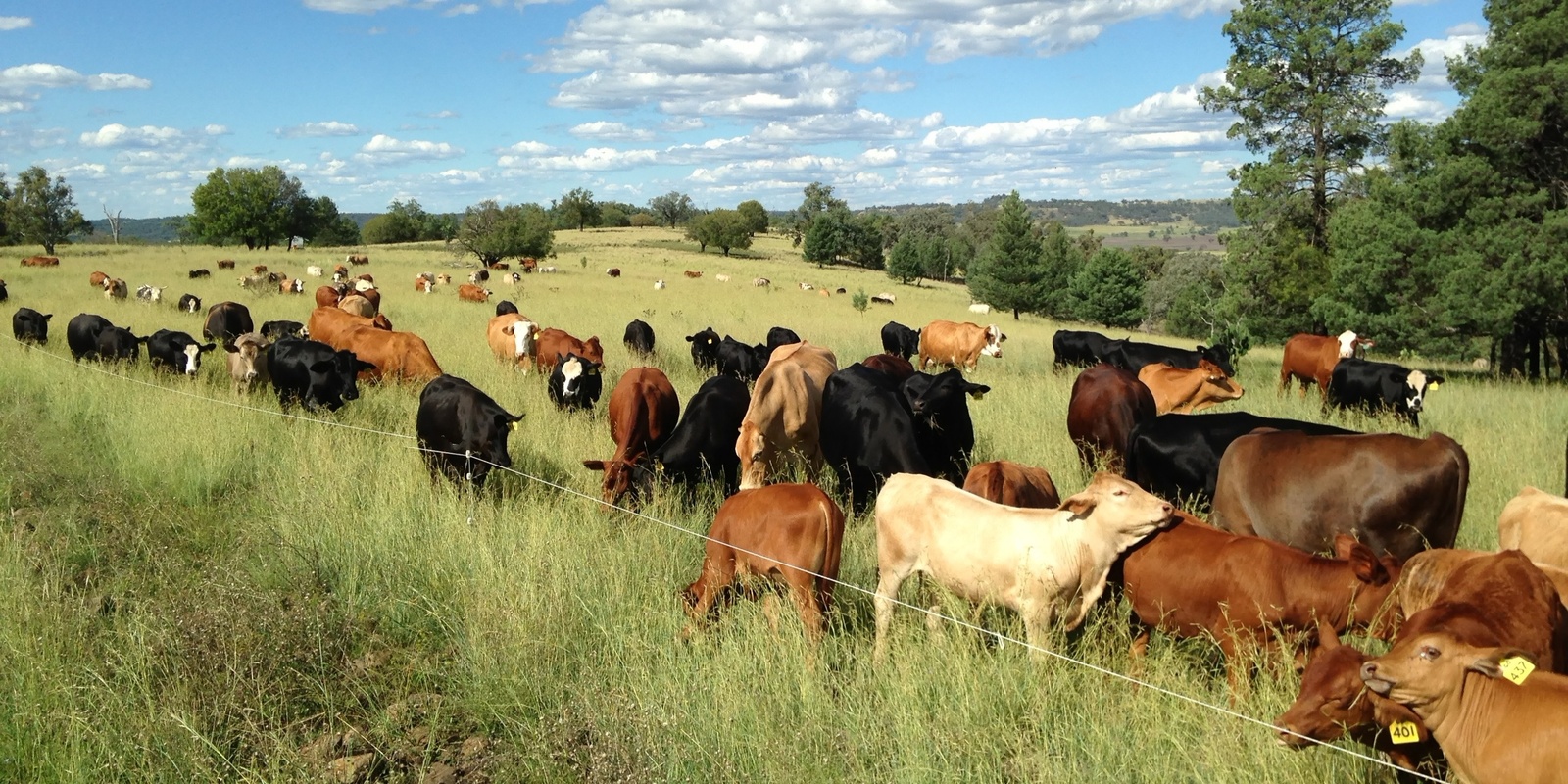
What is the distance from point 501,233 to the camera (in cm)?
5409

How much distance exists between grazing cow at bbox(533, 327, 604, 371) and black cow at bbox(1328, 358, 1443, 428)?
1062cm

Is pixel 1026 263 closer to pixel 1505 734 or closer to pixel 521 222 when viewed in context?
pixel 521 222

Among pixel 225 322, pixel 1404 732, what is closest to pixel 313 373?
pixel 225 322

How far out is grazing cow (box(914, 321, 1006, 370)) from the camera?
21.7m

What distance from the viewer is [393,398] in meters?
13.3

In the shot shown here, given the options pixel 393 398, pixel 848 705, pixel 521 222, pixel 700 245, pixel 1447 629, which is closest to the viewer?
pixel 1447 629

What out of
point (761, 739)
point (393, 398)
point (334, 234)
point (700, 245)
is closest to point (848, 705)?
point (761, 739)

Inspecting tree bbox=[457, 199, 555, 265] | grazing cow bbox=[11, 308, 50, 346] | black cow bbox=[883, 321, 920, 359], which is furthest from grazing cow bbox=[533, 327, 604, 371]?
tree bbox=[457, 199, 555, 265]

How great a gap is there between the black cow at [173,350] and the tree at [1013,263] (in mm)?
47975

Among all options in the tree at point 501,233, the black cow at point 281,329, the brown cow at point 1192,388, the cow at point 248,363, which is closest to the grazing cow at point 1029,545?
the brown cow at point 1192,388

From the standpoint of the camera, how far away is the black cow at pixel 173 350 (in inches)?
584

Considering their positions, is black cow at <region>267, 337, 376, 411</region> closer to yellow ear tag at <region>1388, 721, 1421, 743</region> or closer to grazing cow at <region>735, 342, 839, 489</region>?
grazing cow at <region>735, 342, 839, 489</region>

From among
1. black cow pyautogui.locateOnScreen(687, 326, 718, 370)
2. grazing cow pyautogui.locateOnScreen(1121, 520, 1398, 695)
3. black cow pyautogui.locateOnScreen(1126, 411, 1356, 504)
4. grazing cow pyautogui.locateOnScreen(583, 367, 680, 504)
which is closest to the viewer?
grazing cow pyautogui.locateOnScreen(1121, 520, 1398, 695)

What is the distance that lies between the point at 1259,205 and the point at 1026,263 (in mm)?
30642
